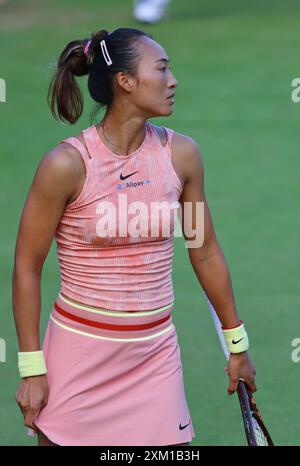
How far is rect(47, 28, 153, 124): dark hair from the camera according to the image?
3674mm

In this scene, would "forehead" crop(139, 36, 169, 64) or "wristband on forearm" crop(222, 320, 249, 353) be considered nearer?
"forehead" crop(139, 36, 169, 64)

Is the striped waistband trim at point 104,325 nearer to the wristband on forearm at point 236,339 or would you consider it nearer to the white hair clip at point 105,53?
the wristband on forearm at point 236,339

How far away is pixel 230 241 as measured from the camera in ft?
24.0

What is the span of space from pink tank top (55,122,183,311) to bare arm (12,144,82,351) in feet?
0.18

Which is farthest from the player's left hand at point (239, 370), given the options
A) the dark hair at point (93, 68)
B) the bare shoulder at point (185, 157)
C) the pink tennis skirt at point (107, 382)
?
the dark hair at point (93, 68)

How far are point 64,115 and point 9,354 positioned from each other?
221 centimetres

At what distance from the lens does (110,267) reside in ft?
11.9

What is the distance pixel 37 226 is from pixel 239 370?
839 millimetres

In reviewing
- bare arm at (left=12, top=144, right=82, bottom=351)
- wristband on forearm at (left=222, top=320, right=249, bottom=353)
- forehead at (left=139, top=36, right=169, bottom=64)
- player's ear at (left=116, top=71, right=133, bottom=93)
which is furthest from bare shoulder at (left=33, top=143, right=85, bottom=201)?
wristband on forearm at (left=222, top=320, right=249, bottom=353)

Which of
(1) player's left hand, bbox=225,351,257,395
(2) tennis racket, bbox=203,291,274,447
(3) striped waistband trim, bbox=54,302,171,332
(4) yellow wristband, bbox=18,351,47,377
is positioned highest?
(3) striped waistband trim, bbox=54,302,171,332

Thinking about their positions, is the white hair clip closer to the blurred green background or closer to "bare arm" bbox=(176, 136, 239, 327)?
the blurred green background

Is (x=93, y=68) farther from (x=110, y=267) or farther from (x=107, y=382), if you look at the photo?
(x=107, y=382)

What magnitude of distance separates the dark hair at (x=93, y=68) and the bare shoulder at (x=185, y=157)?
254 mm

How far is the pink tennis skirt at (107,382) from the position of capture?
3.62m
